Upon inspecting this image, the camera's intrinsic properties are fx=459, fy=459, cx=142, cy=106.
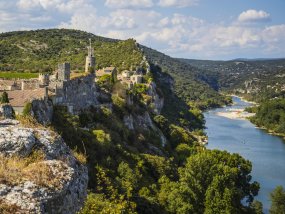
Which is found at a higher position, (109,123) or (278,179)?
(109,123)

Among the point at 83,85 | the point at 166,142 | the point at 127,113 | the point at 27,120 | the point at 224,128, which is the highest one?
the point at 27,120

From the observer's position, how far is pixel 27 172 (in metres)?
7.30

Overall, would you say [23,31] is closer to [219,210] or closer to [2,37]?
[2,37]

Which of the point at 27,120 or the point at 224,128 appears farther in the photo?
the point at 224,128

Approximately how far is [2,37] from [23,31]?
1346 cm

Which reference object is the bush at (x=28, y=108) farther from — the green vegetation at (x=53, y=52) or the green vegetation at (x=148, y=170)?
the green vegetation at (x=53, y=52)

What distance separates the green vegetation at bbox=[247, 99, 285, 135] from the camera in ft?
422

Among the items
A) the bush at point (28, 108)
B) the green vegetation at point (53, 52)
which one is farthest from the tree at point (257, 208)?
the green vegetation at point (53, 52)

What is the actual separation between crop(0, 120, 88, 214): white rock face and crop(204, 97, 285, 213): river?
1673 inches

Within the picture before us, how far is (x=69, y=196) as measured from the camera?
768cm

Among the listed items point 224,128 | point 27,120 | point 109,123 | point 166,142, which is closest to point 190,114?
point 224,128

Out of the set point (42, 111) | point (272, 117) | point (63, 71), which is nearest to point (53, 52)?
point (272, 117)

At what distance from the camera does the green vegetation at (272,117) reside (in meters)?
129

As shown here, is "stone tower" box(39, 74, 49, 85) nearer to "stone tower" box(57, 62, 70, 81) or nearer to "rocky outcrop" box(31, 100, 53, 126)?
"stone tower" box(57, 62, 70, 81)
